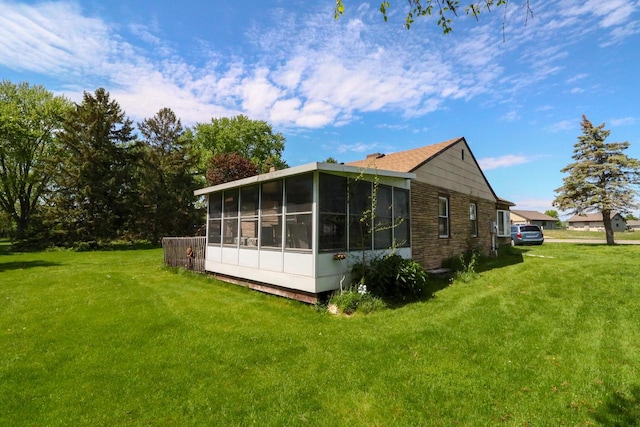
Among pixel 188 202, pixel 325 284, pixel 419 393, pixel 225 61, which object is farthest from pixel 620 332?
pixel 188 202

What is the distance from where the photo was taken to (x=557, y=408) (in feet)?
11.1

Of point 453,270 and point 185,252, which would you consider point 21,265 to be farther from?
point 453,270

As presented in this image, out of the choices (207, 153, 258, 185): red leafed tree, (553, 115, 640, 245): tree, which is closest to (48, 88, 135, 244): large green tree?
(207, 153, 258, 185): red leafed tree

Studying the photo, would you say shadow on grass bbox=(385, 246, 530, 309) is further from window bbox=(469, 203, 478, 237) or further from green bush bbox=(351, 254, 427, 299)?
window bbox=(469, 203, 478, 237)

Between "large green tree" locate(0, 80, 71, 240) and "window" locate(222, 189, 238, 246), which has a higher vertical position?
"large green tree" locate(0, 80, 71, 240)

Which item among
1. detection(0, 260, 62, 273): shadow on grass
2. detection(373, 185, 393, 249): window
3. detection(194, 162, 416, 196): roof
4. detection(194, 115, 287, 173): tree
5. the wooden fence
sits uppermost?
detection(194, 115, 287, 173): tree

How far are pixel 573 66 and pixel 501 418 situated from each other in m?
9.28

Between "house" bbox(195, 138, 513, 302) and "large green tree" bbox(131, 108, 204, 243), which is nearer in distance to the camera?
"house" bbox(195, 138, 513, 302)

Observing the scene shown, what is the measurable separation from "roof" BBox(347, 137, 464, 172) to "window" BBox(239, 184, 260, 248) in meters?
3.84

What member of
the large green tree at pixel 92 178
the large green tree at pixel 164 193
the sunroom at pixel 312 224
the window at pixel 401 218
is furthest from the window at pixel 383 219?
the large green tree at pixel 164 193

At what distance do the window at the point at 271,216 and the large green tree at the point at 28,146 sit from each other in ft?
87.5

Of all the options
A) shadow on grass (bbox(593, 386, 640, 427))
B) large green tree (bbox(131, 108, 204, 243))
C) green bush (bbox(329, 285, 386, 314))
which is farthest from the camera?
large green tree (bbox(131, 108, 204, 243))

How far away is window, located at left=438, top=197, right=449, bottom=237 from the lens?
37.1ft

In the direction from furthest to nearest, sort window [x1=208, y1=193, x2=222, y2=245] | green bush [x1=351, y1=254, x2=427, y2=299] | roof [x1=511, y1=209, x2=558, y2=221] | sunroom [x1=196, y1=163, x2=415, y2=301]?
roof [x1=511, y1=209, x2=558, y2=221] → window [x1=208, y1=193, x2=222, y2=245] → green bush [x1=351, y1=254, x2=427, y2=299] → sunroom [x1=196, y1=163, x2=415, y2=301]
